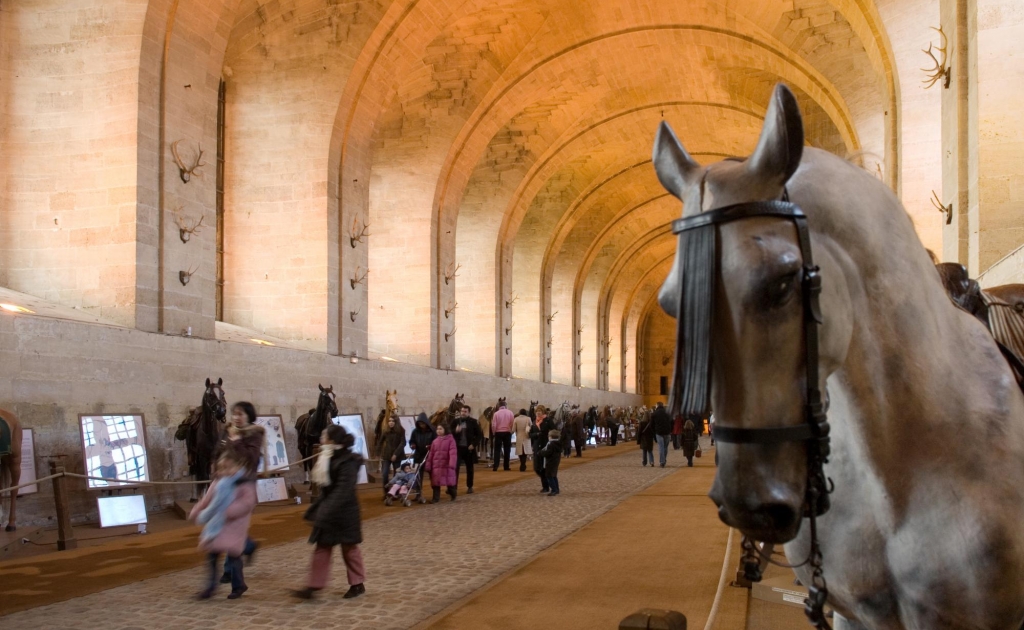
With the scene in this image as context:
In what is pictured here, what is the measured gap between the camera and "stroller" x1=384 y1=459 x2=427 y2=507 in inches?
543

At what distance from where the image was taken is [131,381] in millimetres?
12492

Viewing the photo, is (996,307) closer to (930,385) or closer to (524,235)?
(930,385)

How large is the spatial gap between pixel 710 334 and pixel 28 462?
440 inches

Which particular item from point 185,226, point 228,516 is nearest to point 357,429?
point 185,226

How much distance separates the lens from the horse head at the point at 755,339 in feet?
4.99

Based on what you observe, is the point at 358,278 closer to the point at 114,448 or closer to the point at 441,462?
the point at 441,462

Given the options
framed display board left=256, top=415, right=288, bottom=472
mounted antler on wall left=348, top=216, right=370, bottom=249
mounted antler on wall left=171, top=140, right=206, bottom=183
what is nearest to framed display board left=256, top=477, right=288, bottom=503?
framed display board left=256, top=415, right=288, bottom=472

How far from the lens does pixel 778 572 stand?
7484mm

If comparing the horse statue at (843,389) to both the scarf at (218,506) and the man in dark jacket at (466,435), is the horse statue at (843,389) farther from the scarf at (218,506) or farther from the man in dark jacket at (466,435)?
the man in dark jacket at (466,435)

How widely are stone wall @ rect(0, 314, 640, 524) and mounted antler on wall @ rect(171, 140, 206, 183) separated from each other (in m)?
2.76

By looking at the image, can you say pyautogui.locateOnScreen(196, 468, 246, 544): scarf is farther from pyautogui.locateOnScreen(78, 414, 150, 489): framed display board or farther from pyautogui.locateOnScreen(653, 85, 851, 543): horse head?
pyautogui.locateOnScreen(653, 85, 851, 543): horse head

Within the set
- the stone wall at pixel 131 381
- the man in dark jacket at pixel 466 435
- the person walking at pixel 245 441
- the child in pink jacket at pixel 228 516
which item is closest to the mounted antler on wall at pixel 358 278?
the stone wall at pixel 131 381

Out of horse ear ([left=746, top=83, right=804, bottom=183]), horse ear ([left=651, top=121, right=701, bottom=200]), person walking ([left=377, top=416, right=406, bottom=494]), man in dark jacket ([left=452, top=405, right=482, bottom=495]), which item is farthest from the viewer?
man in dark jacket ([left=452, top=405, right=482, bottom=495])

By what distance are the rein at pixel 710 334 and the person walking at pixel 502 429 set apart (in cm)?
1885
